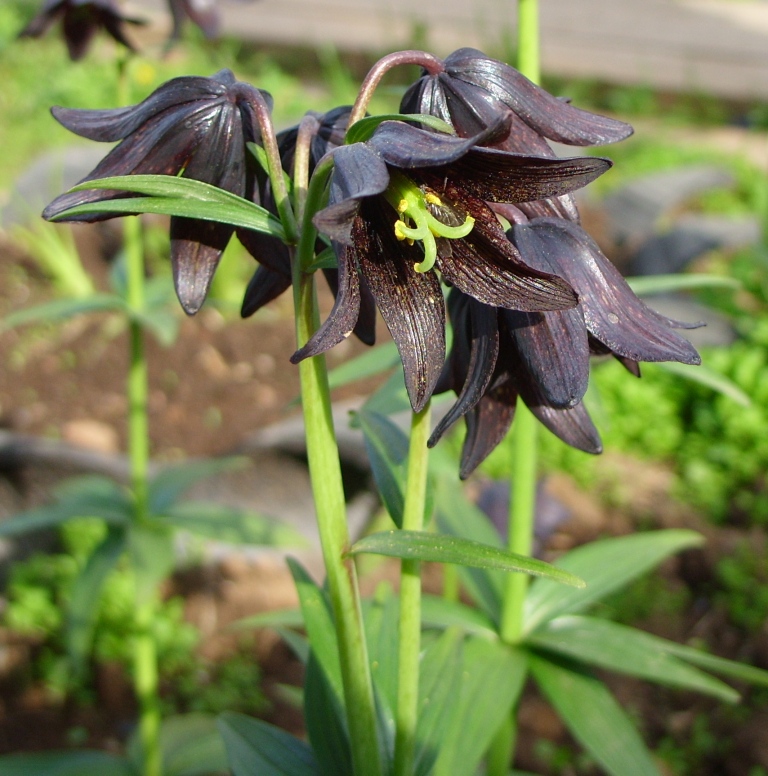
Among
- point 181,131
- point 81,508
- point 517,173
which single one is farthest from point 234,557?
point 517,173

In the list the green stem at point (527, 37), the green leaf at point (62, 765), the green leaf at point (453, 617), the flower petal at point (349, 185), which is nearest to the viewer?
the flower petal at point (349, 185)

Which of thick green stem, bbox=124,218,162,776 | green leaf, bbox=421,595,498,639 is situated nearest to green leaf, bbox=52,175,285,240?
green leaf, bbox=421,595,498,639

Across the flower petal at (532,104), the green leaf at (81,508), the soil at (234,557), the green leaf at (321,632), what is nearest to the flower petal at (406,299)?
the flower petal at (532,104)

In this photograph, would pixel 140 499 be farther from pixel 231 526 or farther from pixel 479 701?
pixel 479 701

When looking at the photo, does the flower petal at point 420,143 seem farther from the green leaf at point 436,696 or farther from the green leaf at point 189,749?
the green leaf at point 189,749

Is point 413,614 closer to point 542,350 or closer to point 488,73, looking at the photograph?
point 542,350

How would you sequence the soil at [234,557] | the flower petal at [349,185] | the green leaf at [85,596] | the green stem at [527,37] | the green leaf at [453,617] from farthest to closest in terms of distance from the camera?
the soil at [234,557]
the green leaf at [85,596]
the green leaf at [453,617]
the green stem at [527,37]
the flower petal at [349,185]

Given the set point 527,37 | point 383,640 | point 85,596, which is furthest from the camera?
point 85,596

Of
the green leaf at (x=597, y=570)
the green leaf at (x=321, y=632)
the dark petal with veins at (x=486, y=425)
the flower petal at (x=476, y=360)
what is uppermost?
the flower petal at (x=476, y=360)
